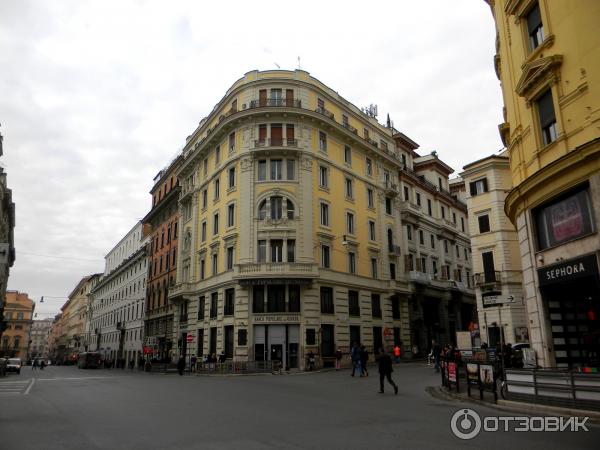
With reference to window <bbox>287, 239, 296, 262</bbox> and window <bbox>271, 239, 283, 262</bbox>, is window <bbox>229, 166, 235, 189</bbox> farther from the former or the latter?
window <bbox>287, 239, 296, 262</bbox>

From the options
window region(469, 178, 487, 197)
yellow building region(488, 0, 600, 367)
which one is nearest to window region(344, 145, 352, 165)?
window region(469, 178, 487, 197)

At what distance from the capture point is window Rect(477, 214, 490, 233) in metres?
37.6

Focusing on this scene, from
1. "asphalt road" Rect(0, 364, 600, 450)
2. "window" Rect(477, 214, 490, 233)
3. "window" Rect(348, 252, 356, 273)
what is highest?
"window" Rect(477, 214, 490, 233)

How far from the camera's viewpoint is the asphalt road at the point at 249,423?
856 cm

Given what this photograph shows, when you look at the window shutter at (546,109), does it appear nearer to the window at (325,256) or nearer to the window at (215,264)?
the window at (325,256)

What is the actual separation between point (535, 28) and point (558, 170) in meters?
5.87

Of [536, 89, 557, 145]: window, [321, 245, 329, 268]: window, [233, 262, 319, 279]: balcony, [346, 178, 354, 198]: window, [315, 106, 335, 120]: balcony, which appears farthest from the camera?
[346, 178, 354, 198]: window

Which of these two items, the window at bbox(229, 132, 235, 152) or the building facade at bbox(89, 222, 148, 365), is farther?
the building facade at bbox(89, 222, 148, 365)

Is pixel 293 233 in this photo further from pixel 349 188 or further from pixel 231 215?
pixel 349 188

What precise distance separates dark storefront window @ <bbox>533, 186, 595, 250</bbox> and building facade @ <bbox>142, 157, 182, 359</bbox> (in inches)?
1513

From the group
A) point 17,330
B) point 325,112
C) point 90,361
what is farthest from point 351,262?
point 17,330

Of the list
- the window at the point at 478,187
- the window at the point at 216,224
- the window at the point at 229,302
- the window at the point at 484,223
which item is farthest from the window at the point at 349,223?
the window at the point at 216,224

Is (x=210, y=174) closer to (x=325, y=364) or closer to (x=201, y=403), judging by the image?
(x=325, y=364)

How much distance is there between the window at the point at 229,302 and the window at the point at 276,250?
4072mm
